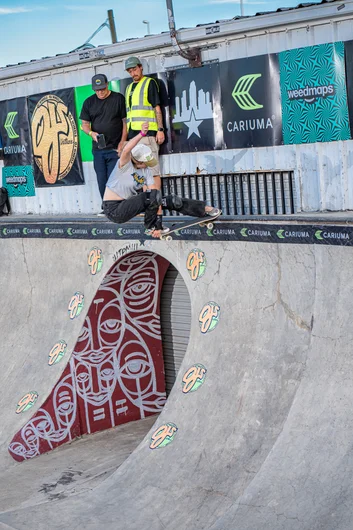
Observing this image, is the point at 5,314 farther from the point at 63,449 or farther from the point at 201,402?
the point at 201,402

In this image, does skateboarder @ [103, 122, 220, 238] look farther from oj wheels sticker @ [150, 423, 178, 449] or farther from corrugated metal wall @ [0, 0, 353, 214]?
oj wheels sticker @ [150, 423, 178, 449]

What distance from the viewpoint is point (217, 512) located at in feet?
26.8

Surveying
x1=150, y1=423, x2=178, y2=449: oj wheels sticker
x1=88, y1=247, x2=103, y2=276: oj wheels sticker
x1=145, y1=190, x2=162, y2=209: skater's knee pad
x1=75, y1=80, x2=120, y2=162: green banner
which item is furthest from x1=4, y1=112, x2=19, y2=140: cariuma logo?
x1=150, y1=423, x2=178, y2=449: oj wheels sticker

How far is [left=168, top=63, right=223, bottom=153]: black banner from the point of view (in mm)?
11273

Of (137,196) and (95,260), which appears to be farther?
(95,260)

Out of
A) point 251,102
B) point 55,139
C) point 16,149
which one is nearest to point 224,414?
point 251,102

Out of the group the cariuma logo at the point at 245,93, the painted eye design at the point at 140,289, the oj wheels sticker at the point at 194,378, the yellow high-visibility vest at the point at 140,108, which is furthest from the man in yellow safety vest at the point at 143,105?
the oj wheels sticker at the point at 194,378

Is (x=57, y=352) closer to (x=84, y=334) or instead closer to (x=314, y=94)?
(x=84, y=334)

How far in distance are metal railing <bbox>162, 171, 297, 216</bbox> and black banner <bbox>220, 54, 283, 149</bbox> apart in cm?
47

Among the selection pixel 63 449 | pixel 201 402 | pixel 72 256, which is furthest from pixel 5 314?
pixel 201 402

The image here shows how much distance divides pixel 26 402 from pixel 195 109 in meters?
5.24

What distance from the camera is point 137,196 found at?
950 cm

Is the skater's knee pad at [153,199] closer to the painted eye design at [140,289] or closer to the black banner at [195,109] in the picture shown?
the black banner at [195,109]

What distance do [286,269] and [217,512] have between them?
2904 millimetres
